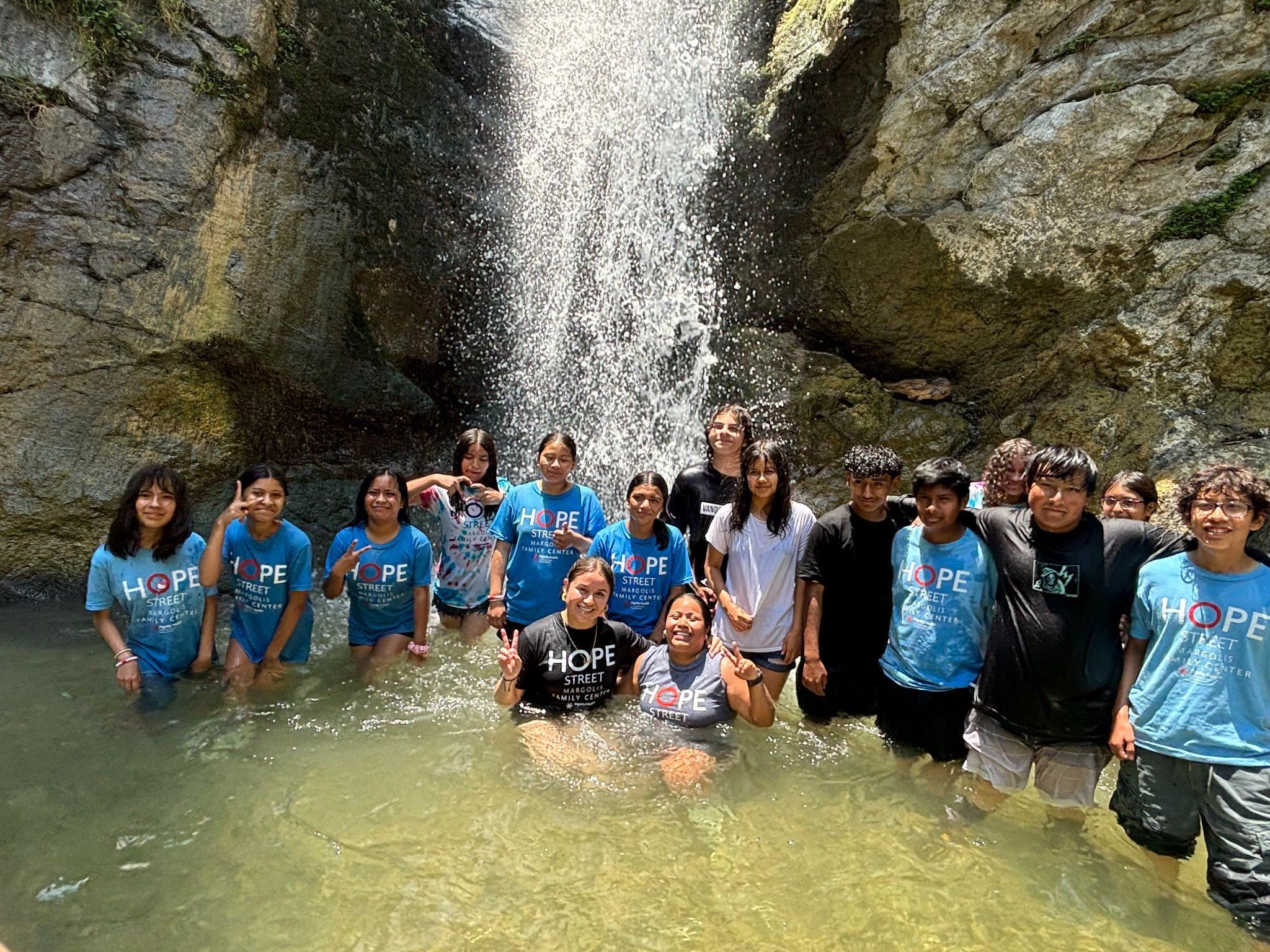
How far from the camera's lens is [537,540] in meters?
4.55

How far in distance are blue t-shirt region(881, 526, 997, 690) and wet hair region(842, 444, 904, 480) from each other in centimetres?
33

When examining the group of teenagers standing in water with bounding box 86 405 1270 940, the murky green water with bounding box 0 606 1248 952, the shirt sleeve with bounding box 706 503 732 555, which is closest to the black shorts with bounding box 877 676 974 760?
the group of teenagers standing in water with bounding box 86 405 1270 940

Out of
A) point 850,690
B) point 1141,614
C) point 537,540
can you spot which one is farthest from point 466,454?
point 1141,614

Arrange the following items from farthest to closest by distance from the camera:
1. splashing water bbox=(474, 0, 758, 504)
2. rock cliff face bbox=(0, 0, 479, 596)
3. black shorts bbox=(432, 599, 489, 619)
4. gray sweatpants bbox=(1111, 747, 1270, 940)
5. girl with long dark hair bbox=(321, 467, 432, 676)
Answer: splashing water bbox=(474, 0, 758, 504), rock cliff face bbox=(0, 0, 479, 596), black shorts bbox=(432, 599, 489, 619), girl with long dark hair bbox=(321, 467, 432, 676), gray sweatpants bbox=(1111, 747, 1270, 940)

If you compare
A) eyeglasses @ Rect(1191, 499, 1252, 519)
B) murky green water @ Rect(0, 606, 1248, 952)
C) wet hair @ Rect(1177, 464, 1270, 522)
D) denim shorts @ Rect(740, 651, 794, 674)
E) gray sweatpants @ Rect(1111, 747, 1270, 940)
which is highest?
wet hair @ Rect(1177, 464, 1270, 522)

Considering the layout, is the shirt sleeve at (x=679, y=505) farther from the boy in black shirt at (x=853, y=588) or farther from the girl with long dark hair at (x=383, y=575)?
the girl with long dark hair at (x=383, y=575)

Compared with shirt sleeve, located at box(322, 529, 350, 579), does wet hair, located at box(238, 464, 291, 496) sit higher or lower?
higher

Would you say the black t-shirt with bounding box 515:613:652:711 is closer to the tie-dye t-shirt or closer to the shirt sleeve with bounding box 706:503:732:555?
the shirt sleeve with bounding box 706:503:732:555

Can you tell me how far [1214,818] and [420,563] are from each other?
13.5 feet

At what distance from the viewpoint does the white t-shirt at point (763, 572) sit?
4027 mm

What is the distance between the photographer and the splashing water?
30.3 ft

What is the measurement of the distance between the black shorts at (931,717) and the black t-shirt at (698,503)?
1311 mm

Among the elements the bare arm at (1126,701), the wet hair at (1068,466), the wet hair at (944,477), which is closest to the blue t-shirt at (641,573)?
the wet hair at (944,477)

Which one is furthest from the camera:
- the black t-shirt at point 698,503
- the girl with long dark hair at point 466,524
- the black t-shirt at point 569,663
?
the girl with long dark hair at point 466,524
